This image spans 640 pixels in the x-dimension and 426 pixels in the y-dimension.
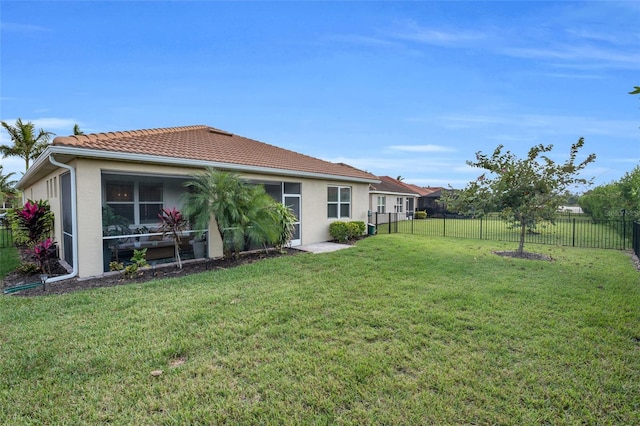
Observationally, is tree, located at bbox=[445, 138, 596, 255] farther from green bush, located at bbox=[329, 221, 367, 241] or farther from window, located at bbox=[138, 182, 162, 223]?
window, located at bbox=[138, 182, 162, 223]

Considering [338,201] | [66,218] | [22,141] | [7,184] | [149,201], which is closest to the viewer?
[66,218]

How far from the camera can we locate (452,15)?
33.8ft

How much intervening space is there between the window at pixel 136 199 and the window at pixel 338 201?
6.98m

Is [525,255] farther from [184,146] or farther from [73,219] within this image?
[73,219]

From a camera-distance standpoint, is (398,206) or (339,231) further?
(398,206)

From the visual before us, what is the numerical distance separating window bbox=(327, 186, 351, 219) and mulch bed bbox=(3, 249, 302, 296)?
491 centimetres

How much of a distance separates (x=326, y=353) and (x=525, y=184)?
9342 mm

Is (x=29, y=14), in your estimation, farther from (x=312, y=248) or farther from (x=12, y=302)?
(x=312, y=248)

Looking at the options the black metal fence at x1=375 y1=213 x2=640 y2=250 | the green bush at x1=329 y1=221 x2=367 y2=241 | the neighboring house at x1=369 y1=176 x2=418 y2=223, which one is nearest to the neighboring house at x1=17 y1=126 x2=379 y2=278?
the green bush at x1=329 y1=221 x2=367 y2=241

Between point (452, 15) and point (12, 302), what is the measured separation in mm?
13769

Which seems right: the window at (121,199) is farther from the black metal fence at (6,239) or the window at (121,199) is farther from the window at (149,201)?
the black metal fence at (6,239)

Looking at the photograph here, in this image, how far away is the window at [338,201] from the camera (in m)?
13.8

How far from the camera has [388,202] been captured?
91.4 feet

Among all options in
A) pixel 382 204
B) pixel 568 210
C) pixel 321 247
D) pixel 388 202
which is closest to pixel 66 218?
pixel 321 247
